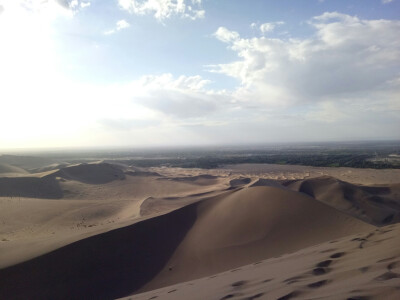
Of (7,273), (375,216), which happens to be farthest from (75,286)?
(375,216)

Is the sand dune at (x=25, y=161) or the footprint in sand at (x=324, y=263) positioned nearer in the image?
the footprint in sand at (x=324, y=263)

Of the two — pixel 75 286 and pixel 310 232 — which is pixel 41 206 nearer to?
pixel 75 286

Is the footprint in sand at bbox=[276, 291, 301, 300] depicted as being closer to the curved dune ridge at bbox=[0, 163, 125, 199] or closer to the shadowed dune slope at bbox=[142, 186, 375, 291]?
the shadowed dune slope at bbox=[142, 186, 375, 291]

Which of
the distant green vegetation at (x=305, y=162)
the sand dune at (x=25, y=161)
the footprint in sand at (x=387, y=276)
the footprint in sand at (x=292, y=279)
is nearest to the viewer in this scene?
the footprint in sand at (x=387, y=276)

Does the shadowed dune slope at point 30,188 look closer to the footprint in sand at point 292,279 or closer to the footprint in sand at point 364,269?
the footprint in sand at point 292,279

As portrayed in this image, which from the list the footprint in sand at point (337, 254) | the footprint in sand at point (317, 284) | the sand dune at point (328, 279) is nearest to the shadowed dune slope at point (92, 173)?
the sand dune at point (328, 279)

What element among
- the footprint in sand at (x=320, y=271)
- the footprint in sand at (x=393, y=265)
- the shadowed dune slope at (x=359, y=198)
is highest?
the footprint in sand at (x=393, y=265)
